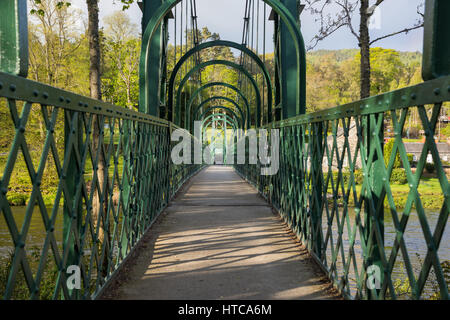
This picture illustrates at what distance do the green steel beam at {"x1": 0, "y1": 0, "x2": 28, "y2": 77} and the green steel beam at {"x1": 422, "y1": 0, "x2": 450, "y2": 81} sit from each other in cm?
168

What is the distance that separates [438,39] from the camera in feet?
5.76

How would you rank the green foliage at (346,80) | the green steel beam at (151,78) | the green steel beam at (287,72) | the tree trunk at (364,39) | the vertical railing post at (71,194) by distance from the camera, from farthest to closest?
the green foliage at (346,80) → the tree trunk at (364,39) → the green steel beam at (287,72) → the green steel beam at (151,78) → the vertical railing post at (71,194)

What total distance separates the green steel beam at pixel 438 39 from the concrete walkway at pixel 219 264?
161 cm

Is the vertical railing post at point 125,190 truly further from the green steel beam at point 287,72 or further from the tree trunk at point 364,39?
the tree trunk at point 364,39

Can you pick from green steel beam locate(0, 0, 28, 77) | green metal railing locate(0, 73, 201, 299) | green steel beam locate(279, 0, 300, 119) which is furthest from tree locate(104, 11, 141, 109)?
green steel beam locate(0, 0, 28, 77)

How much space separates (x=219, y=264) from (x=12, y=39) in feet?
7.41

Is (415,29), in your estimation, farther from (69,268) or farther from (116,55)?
(116,55)

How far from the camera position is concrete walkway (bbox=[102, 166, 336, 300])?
2.83 m

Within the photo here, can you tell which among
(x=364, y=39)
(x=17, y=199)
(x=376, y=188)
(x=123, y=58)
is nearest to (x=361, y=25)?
(x=364, y=39)

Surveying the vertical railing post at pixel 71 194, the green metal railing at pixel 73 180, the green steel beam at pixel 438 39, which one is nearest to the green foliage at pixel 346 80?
the green metal railing at pixel 73 180

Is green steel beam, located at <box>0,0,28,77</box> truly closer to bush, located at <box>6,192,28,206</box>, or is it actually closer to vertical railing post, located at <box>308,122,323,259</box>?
vertical railing post, located at <box>308,122,323,259</box>

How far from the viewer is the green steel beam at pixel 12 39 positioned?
5.96 feet
